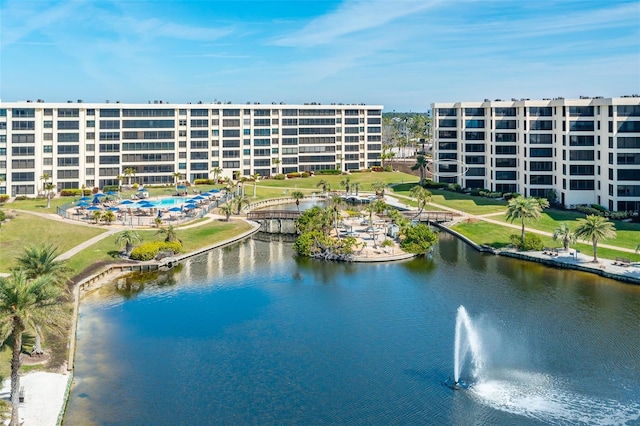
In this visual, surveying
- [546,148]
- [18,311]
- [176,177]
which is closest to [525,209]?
[546,148]

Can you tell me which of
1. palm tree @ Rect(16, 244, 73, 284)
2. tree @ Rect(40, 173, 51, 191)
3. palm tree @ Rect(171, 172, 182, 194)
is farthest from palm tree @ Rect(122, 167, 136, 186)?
palm tree @ Rect(16, 244, 73, 284)

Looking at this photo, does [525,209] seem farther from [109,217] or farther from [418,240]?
[109,217]

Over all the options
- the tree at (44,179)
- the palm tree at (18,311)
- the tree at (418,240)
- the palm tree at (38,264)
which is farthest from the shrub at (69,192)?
the palm tree at (18,311)

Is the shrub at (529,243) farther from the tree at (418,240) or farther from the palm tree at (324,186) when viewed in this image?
the palm tree at (324,186)

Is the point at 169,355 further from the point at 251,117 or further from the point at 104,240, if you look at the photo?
the point at 251,117

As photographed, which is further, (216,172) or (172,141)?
(216,172)
